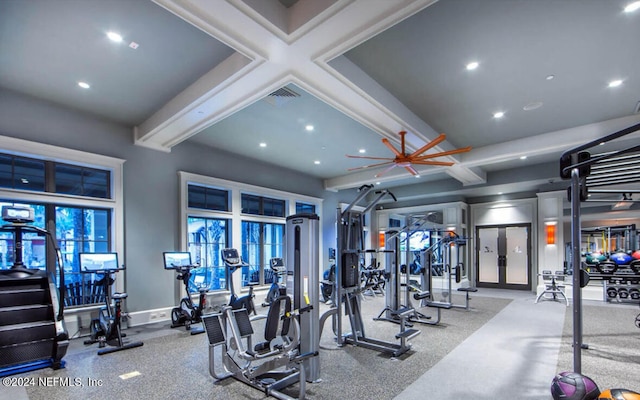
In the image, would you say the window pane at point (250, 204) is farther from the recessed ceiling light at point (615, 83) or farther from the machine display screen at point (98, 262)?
the recessed ceiling light at point (615, 83)

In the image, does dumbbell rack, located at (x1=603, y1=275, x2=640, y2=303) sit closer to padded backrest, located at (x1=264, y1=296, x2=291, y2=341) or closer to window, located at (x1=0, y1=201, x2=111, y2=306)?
padded backrest, located at (x1=264, y1=296, x2=291, y2=341)

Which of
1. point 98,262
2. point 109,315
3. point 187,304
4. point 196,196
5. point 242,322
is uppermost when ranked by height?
point 196,196

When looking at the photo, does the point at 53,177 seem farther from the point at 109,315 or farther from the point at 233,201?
the point at 233,201

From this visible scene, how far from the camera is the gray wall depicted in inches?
195

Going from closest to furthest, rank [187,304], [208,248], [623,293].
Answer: [187,304]
[208,248]
[623,293]

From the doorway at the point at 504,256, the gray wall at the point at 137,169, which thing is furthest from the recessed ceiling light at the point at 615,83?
the gray wall at the point at 137,169

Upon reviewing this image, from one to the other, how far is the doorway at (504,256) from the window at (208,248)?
342 inches

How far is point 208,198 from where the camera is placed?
7.35 meters

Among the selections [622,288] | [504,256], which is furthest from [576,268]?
[504,256]

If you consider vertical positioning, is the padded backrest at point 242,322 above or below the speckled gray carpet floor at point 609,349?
above

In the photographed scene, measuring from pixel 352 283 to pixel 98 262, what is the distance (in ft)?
12.2

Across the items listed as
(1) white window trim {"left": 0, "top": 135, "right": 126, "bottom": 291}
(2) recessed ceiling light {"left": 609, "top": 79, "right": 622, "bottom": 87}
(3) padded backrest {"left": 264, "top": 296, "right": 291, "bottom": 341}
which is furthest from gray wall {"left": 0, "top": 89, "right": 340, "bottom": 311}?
(2) recessed ceiling light {"left": 609, "top": 79, "right": 622, "bottom": 87}

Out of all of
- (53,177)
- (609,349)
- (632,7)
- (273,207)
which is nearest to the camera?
(632,7)

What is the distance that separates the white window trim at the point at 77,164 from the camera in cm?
475
